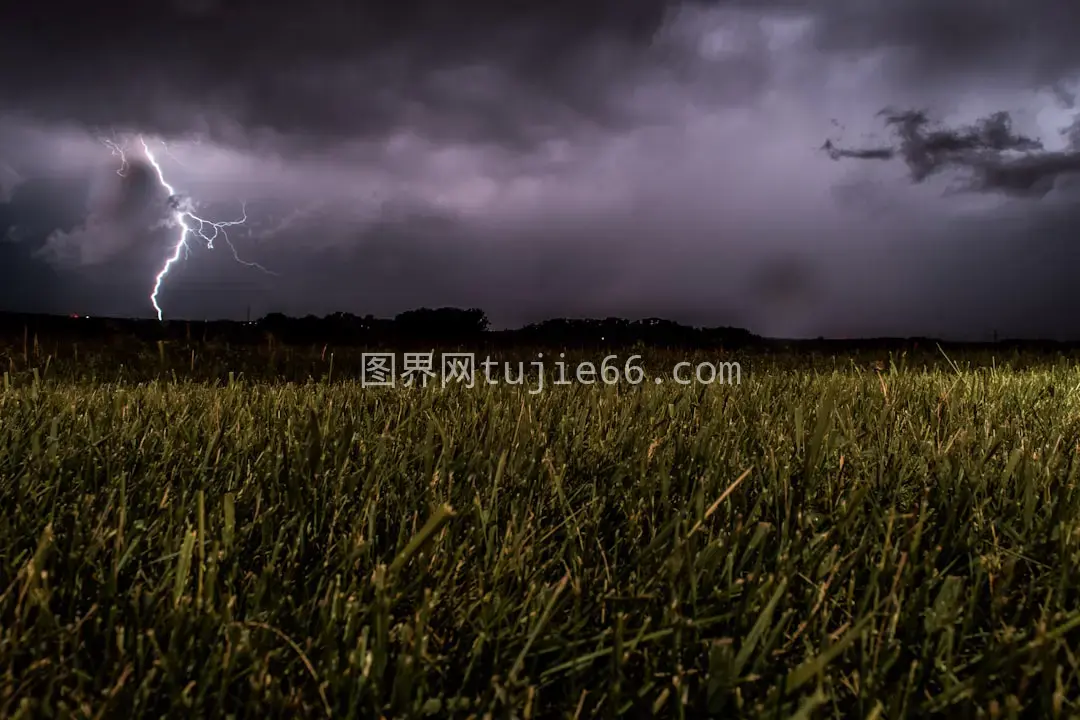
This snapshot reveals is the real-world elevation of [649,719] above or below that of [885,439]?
below

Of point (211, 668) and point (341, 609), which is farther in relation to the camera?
point (341, 609)

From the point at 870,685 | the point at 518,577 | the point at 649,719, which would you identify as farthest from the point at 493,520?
the point at 870,685

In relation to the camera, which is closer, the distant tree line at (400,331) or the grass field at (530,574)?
the grass field at (530,574)

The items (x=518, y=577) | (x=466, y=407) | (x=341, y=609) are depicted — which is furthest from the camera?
(x=466, y=407)

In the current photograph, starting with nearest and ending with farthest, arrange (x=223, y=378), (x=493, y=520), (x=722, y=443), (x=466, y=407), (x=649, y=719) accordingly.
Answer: (x=649, y=719) < (x=493, y=520) < (x=722, y=443) < (x=466, y=407) < (x=223, y=378)

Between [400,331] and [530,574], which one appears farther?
[400,331]

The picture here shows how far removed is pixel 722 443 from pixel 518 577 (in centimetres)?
105

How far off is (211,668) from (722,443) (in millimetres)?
1561

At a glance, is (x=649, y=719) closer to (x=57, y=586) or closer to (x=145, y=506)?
(x=57, y=586)

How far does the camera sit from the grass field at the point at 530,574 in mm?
1051

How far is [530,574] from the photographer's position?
1403mm

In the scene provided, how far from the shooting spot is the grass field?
1051mm

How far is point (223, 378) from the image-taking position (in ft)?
19.6

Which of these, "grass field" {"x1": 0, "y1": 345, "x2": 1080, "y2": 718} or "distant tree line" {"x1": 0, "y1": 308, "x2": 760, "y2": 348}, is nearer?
"grass field" {"x1": 0, "y1": 345, "x2": 1080, "y2": 718}
